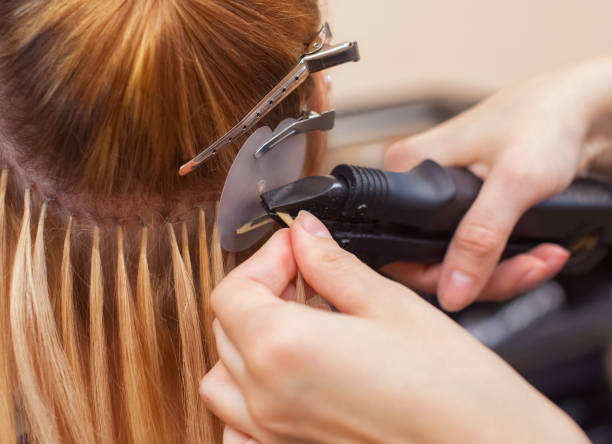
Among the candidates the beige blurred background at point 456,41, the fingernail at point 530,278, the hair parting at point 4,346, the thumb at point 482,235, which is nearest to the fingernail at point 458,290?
the thumb at point 482,235

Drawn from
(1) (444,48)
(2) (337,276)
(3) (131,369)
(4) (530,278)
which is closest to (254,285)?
(2) (337,276)

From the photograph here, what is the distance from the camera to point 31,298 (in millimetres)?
514

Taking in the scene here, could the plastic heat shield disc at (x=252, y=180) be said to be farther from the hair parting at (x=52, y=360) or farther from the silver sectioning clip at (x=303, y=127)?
the hair parting at (x=52, y=360)

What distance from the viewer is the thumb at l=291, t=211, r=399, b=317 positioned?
448 mm

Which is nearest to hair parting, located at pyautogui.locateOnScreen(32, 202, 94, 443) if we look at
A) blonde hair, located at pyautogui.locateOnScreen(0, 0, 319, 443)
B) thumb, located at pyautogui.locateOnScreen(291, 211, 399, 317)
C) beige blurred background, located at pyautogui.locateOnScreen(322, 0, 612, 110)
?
blonde hair, located at pyautogui.locateOnScreen(0, 0, 319, 443)

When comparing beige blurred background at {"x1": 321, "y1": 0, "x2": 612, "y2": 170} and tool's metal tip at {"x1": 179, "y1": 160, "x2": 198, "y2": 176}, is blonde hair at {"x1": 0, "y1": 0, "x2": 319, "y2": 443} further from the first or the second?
beige blurred background at {"x1": 321, "y1": 0, "x2": 612, "y2": 170}

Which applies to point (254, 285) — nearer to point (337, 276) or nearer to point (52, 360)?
point (337, 276)

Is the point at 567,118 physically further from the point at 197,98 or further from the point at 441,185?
the point at 197,98

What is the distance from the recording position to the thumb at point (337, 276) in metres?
0.45

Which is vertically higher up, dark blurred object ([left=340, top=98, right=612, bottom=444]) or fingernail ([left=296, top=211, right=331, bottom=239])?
fingernail ([left=296, top=211, right=331, bottom=239])

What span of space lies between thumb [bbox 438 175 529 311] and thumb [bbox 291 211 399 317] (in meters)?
0.23

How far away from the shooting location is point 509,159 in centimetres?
68

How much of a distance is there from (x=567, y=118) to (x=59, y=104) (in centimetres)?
60

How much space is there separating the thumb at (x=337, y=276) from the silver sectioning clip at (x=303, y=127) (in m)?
0.08
